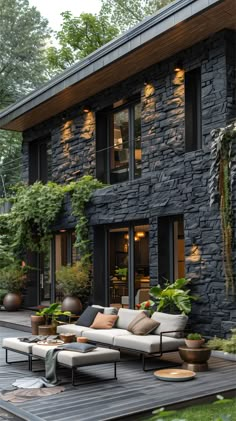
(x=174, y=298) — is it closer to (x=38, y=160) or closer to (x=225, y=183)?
(x=225, y=183)

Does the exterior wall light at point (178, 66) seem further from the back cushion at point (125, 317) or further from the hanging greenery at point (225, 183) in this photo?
the back cushion at point (125, 317)

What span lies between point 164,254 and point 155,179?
1.52m

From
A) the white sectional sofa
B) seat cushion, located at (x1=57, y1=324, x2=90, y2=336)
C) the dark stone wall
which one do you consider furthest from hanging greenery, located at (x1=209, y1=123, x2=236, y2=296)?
seat cushion, located at (x1=57, y1=324, x2=90, y2=336)

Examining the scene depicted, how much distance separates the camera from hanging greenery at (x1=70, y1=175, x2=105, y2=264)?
1277 centimetres

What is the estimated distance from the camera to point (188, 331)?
964 cm

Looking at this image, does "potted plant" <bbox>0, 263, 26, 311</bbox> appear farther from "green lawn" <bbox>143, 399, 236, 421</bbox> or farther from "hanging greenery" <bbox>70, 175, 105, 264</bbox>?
"green lawn" <bbox>143, 399, 236, 421</bbox>

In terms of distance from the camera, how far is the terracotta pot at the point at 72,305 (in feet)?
40.6

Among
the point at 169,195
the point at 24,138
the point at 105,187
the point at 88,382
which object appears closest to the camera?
the point at 88,382

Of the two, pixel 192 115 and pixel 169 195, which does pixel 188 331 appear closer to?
pixel 169 195

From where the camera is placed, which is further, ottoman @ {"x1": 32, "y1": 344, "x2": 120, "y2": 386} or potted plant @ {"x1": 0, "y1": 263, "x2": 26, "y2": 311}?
potted plant @ {"x1": 0, "y1": 263, "x2": 26, "y2": 311}

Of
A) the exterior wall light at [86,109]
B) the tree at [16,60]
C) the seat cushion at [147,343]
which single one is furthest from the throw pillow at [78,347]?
the tree at [16,60]

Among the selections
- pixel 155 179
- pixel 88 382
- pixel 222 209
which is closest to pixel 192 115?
pixel 155 179

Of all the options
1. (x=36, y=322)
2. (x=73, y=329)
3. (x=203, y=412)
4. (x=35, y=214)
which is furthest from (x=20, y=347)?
(x=35, y=214)

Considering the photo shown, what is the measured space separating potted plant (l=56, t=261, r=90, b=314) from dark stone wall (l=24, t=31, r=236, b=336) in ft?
3.76
